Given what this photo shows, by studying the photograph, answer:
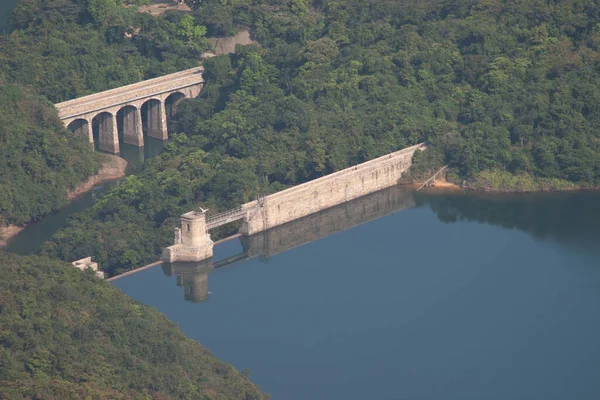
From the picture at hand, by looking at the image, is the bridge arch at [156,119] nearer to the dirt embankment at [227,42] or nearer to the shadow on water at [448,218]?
the dirt embankment at [227,42]

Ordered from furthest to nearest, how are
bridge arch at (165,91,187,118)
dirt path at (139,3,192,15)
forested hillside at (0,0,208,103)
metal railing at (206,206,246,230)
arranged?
1. dirt path at (139,3,192,15)
2. bridge arch at (165,91,187,118)
3. forested hillside at (0,0,208,103)
4. metal railing at (206,206,246,230)

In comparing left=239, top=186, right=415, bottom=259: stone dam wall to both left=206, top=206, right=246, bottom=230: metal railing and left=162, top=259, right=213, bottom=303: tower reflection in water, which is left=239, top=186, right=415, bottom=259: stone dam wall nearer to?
left=206, top=206, right=246, bottom=230: metal railing

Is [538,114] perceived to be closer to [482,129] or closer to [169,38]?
[482,129]

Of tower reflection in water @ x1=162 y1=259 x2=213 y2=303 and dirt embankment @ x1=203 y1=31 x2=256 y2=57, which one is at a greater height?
dirt embankment @ x1=203 y1=31 x2=256 y2=57

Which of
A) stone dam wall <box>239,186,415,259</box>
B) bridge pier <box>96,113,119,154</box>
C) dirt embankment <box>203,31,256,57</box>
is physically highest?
dirt embankment <box>203,31,256,57</box>

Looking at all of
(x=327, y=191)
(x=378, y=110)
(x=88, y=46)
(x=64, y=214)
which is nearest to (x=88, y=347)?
(x=64, y=214)

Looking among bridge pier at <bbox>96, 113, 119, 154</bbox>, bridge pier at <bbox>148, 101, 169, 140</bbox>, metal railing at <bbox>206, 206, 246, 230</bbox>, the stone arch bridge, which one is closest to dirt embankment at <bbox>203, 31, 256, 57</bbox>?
the stone arch bridge

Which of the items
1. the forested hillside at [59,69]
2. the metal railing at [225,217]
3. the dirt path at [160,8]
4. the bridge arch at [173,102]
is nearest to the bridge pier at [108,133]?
the forested hillside at [59,69]

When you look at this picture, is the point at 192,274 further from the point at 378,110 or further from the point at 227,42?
the point at 227,42

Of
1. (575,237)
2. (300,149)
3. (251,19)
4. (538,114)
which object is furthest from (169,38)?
(575,237)
